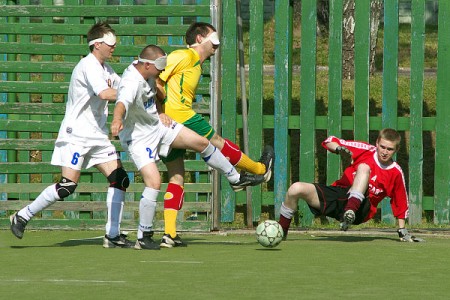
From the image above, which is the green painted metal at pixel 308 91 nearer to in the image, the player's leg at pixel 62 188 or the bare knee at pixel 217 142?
the bare knee at pixel 217 142

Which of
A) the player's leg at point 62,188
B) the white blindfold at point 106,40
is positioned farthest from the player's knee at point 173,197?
the white blindfold at point 106,40

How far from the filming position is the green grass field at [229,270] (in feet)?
21.1

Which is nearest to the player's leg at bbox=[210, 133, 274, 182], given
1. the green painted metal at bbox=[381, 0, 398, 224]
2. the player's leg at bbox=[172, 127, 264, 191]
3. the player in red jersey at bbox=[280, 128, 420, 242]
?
the player's leg at bbox=[172, 127, 264, 191]

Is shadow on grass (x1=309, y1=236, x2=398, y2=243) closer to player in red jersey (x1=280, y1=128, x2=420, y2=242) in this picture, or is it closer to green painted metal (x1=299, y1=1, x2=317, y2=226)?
player in red jersey (x1=280, y1=128, x2=420, y2=242)

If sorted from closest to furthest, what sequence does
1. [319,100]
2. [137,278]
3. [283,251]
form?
1. [137,278]
2. [283,251]
3. [319,100]

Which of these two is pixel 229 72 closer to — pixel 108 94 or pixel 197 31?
pixel 197 31

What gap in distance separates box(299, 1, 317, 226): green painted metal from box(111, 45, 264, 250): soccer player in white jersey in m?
2.84

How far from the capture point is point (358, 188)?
1009 cm

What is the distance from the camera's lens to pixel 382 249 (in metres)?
9.32

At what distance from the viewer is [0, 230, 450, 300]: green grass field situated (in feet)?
21.1

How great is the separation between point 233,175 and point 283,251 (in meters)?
0.88

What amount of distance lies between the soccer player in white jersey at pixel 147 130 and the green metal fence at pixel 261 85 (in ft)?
8.32

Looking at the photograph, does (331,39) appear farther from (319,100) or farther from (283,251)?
(283,251)

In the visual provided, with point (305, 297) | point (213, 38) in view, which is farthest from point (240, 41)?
point (305, 297)
